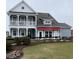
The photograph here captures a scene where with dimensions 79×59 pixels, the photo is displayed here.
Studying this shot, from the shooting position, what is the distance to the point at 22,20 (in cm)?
127

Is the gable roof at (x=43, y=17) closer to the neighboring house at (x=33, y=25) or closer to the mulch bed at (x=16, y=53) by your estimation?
the neighboring house at (x=33, y=25)

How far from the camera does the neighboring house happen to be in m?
1.25

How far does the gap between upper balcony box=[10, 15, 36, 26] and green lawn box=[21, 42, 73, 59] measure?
19 cm

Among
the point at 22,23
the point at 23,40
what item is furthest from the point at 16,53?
the point at 22,23

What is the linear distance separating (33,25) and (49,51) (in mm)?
249

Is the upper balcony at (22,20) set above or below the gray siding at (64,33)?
above

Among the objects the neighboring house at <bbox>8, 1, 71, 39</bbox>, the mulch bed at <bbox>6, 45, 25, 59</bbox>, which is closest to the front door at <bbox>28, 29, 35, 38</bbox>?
the neighboring house at <bbox>8, 1, 71, 39</bbox>

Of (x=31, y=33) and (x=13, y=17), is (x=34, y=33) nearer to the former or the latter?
(x=31, y=33)

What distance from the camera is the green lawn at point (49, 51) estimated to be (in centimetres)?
118

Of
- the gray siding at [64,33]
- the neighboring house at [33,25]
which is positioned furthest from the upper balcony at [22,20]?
the gray siding at [64,33]

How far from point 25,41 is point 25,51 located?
8cm

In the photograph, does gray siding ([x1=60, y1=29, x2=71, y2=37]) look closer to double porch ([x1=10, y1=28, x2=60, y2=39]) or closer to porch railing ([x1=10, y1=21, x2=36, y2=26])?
double porch ([x1=10, y1=28, x2=60, y2=39])

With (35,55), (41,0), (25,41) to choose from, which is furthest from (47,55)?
(41,0)
